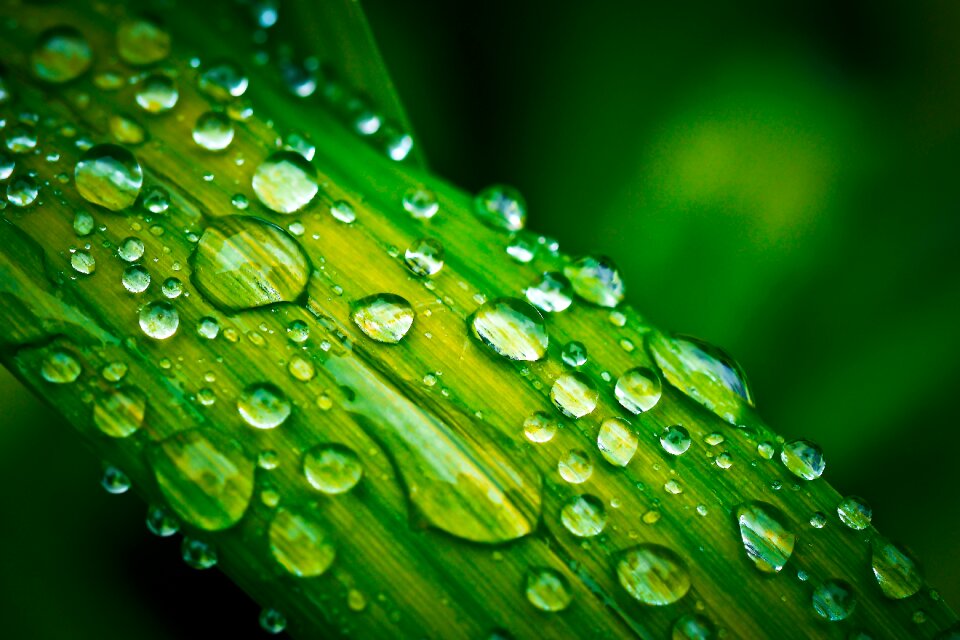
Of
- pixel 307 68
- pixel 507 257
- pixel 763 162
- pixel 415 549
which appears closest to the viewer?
pixel 415 549

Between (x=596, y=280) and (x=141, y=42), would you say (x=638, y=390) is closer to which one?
(x=596, y=280)

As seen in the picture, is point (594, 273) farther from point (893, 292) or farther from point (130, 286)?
point (893, 292)

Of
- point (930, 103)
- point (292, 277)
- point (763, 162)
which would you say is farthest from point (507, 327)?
point (930, 103)

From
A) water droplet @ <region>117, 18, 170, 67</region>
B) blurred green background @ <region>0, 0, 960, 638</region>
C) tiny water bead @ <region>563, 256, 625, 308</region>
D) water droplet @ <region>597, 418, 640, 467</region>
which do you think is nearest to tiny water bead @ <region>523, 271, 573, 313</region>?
tiny water bead @ <region>563, 256, 625, 308</region>

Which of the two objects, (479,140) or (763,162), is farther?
(479,140)

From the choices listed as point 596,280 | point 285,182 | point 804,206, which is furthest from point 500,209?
point 804,206

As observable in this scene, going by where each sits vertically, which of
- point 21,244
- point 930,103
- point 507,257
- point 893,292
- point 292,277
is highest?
point 930,103
